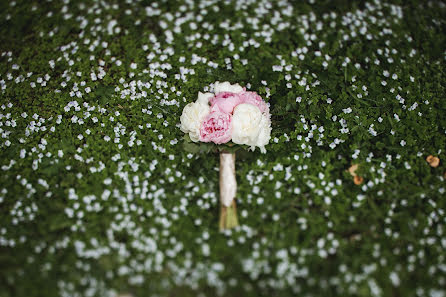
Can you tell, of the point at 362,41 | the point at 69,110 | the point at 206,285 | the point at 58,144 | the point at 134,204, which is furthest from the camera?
the point at 362,41

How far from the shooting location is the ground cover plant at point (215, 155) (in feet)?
9.70

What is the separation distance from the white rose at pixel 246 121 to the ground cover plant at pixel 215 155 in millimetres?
476

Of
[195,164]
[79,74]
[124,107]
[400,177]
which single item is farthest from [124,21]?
[400,177]

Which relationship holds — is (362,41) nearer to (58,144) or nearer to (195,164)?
(195,164)

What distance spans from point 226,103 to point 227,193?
0.84 meters

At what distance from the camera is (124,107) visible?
3814 millimetres

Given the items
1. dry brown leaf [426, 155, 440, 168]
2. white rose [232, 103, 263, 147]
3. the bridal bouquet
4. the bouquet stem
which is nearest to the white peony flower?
the bridal bouquet

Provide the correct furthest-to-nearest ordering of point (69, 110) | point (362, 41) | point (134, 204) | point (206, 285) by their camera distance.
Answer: point (362, 41)
point (69, 110)
point (134, 204)
point (206, 285)

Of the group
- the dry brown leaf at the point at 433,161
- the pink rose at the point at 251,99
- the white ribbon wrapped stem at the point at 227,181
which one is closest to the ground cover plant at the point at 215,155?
the dry brown leaf at the point at 433,161

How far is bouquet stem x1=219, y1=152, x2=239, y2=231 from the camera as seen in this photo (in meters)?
3.12

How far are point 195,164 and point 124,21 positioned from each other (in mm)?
2369

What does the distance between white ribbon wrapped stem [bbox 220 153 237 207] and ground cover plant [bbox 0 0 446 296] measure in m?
0.19

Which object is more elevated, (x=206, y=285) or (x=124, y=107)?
(x=124, y=107)

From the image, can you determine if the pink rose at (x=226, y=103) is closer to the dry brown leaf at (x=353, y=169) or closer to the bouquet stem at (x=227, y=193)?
the bouquet stem at (x=227, y=193)
